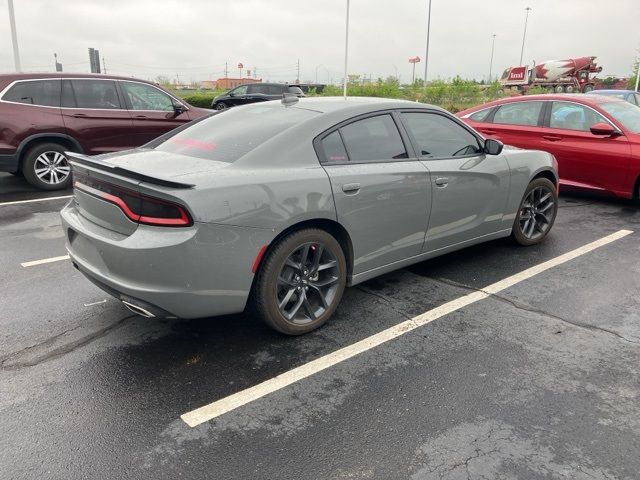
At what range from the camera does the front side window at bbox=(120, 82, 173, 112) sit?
8.57 m

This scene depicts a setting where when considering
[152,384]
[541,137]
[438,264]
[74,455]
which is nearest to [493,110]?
[541,137]

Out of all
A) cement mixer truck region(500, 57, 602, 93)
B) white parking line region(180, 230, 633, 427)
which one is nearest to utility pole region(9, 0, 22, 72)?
white parking line region(180, 230, 633, 427)

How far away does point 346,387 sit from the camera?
115 inches

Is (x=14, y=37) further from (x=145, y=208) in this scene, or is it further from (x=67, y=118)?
(x=145, y=208)

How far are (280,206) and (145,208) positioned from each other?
0.76m

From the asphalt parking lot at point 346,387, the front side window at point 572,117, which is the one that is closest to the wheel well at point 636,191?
the front side window at point 572,117

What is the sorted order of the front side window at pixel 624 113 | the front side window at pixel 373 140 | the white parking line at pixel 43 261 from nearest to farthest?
1. the front side window at pixel 373 140
2. the white parking line at pixel 43 261
3. the front side window at pixel 624 113

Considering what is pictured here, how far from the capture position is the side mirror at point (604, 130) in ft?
22.4

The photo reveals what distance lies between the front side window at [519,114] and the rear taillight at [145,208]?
6.59m

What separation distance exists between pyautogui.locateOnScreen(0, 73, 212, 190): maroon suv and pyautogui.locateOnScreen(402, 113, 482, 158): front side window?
230 inches

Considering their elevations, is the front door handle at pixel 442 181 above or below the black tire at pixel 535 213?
above

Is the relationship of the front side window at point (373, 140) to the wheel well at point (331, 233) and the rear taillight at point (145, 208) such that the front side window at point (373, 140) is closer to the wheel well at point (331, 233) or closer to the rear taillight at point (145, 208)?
the wheel well at point (331, 233)

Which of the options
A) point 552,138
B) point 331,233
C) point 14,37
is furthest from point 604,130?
point 14,37

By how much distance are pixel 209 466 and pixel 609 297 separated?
3.45m
